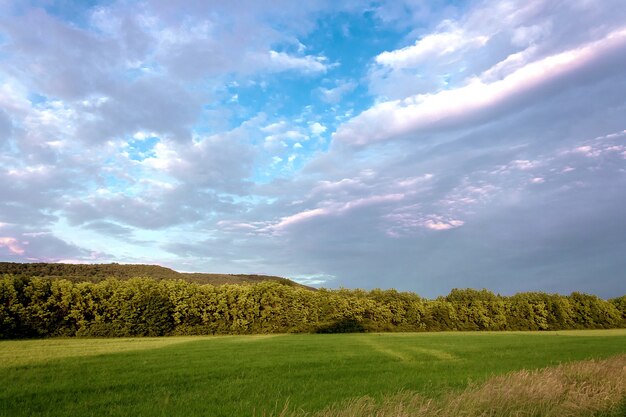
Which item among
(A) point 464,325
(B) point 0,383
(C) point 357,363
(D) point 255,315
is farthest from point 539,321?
(B) point 0,383

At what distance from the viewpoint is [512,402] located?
8133mm

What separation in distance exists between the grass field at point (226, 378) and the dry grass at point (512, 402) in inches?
49.2

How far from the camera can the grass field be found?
29.5 feet

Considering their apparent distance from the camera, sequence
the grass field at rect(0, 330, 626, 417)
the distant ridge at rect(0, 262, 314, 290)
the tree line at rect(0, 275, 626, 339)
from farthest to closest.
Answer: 1. the distant ridge at rect(0, 262, 314, 290)
2. the tree line at rect(0, 275, 626, 339)
3. the grass field at rect(0, 330, 626, 417)

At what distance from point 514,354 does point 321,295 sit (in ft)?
72.9

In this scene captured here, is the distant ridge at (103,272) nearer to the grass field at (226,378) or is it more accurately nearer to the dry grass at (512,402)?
the grass field at (226,378)

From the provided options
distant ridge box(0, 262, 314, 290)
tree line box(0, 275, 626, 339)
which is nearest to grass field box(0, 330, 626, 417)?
tree line box(0, 275, 626, 339)

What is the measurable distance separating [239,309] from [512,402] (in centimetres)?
3015

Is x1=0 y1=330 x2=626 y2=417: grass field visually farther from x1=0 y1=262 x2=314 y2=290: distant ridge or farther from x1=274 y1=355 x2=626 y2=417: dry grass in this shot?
x1=0 y1=262 x2=314 y2=290: distant ridge

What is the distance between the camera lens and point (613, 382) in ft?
34.1

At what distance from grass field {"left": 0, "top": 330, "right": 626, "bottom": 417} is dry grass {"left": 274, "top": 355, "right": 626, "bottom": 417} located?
125cm

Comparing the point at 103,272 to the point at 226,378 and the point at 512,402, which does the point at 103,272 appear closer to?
the point at 226,378

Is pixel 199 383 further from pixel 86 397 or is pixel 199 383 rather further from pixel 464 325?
pixel 464 325

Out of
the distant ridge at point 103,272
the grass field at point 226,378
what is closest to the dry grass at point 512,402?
the grass field at point 226,378
